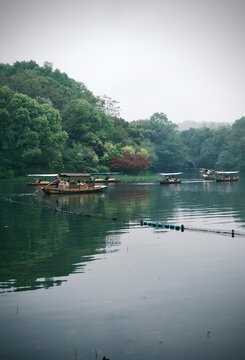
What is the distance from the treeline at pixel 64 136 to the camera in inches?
3580

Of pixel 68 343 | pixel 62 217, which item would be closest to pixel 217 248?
pixel 68 343

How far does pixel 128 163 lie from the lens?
4294 inches

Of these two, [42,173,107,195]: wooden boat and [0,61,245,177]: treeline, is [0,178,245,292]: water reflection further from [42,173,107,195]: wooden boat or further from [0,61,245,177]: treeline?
[0,61,245,177]: treeline

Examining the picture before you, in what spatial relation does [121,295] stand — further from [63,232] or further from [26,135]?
[26,135]

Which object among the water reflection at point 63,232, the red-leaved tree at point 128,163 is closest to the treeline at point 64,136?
the red-leaved tree at point 128,163

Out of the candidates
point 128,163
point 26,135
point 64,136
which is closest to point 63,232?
point 26,135

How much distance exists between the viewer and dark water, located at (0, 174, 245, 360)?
10.1 m

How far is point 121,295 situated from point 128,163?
95.7 m

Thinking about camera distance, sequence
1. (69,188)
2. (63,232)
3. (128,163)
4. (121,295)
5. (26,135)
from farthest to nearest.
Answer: (128,163) < (26,135) < (69,188) < (63,232) < (121,295)

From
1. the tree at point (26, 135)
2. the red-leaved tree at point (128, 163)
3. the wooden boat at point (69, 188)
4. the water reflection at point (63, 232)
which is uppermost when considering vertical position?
the tree at point (26, 135)

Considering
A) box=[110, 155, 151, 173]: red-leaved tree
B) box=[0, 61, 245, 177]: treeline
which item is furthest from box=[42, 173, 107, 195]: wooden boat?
box=[110, 155, 151, 173]: red-leaved tree

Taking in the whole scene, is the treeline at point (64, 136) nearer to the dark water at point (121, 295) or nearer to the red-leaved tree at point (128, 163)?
the red-leaved tree at point (128, 163)

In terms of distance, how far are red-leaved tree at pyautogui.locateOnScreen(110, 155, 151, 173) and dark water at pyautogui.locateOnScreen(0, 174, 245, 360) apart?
81.9m

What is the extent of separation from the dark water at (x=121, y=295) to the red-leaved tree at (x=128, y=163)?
81.9 meters
